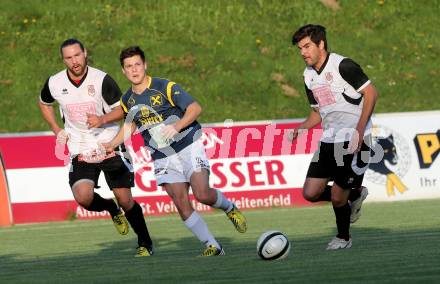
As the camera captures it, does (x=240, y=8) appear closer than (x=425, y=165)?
No

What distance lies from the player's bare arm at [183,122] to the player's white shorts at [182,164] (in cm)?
44

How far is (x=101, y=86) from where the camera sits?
454 inches

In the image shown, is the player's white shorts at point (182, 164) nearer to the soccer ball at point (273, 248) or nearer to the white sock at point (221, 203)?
the white sock at point (221, 203)

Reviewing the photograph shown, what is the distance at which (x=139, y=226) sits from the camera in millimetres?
11688

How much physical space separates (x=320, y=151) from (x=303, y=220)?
16.5 ft

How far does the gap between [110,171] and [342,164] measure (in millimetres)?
2691

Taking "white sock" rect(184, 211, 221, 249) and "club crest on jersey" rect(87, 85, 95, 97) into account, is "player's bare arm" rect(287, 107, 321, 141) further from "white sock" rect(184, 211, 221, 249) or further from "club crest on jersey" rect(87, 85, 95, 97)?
"club crest on jersey" rect(87, 85, 95, 97)

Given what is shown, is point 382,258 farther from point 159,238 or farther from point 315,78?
point 159,238

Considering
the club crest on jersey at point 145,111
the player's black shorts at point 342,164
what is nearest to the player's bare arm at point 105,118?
the club crest on jersey at point 145,111

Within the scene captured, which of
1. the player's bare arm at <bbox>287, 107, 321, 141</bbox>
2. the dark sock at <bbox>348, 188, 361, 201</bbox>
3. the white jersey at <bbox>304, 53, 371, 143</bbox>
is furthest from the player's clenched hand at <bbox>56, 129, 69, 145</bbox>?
the dark sock at <bbox>348, 188, 361, 201</bbox>

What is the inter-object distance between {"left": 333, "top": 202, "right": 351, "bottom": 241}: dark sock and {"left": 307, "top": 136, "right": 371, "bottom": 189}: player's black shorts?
232 millimetres

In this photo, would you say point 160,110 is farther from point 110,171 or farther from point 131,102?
point 110,171

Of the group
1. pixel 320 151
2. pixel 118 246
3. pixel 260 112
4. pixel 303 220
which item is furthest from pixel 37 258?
pixel 260 112

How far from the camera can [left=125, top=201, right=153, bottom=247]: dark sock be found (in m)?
11.6
